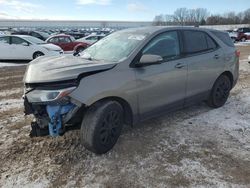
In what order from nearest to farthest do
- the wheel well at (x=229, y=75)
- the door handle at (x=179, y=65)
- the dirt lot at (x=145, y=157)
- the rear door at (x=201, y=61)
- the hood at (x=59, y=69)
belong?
the dirt lot at (x=145, y=157)
the hood at (x=59, y=69)
the door handle at (x=179, y=65)
the rear door at (x=201, y=61)
the wheel well at (x=229, y=75)

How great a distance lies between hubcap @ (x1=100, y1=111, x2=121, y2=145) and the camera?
12.3ft

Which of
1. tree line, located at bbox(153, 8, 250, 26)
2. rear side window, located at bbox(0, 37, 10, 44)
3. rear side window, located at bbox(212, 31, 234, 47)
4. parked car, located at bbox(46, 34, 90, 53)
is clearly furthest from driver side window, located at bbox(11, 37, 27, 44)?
tree line, located at bbox(153, 8, 250, 26)

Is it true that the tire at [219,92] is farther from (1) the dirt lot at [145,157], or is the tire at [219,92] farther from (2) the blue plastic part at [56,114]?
(2) the blue plastic part at [56,114]

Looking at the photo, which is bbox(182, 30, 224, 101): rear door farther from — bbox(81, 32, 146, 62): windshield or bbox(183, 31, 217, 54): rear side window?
bbox(81, 32, 146, 62): windshield

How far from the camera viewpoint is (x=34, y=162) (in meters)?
3.72

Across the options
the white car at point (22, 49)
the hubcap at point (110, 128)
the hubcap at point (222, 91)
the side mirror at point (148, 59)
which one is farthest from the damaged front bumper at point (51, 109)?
the white car at point (22, 49)

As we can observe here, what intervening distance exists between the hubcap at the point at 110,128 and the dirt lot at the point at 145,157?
223mm

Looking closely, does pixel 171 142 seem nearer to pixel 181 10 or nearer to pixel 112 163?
pixel 112 163

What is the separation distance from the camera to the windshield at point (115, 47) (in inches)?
164

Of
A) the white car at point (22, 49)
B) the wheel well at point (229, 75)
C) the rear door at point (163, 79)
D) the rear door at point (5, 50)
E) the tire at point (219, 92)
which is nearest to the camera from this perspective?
the rear door at point (163, 79)

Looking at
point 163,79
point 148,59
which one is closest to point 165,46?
point 163,79

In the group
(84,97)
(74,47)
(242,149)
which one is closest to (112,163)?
(84,97)

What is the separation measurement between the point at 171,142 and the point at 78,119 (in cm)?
150

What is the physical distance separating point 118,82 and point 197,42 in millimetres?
2193
